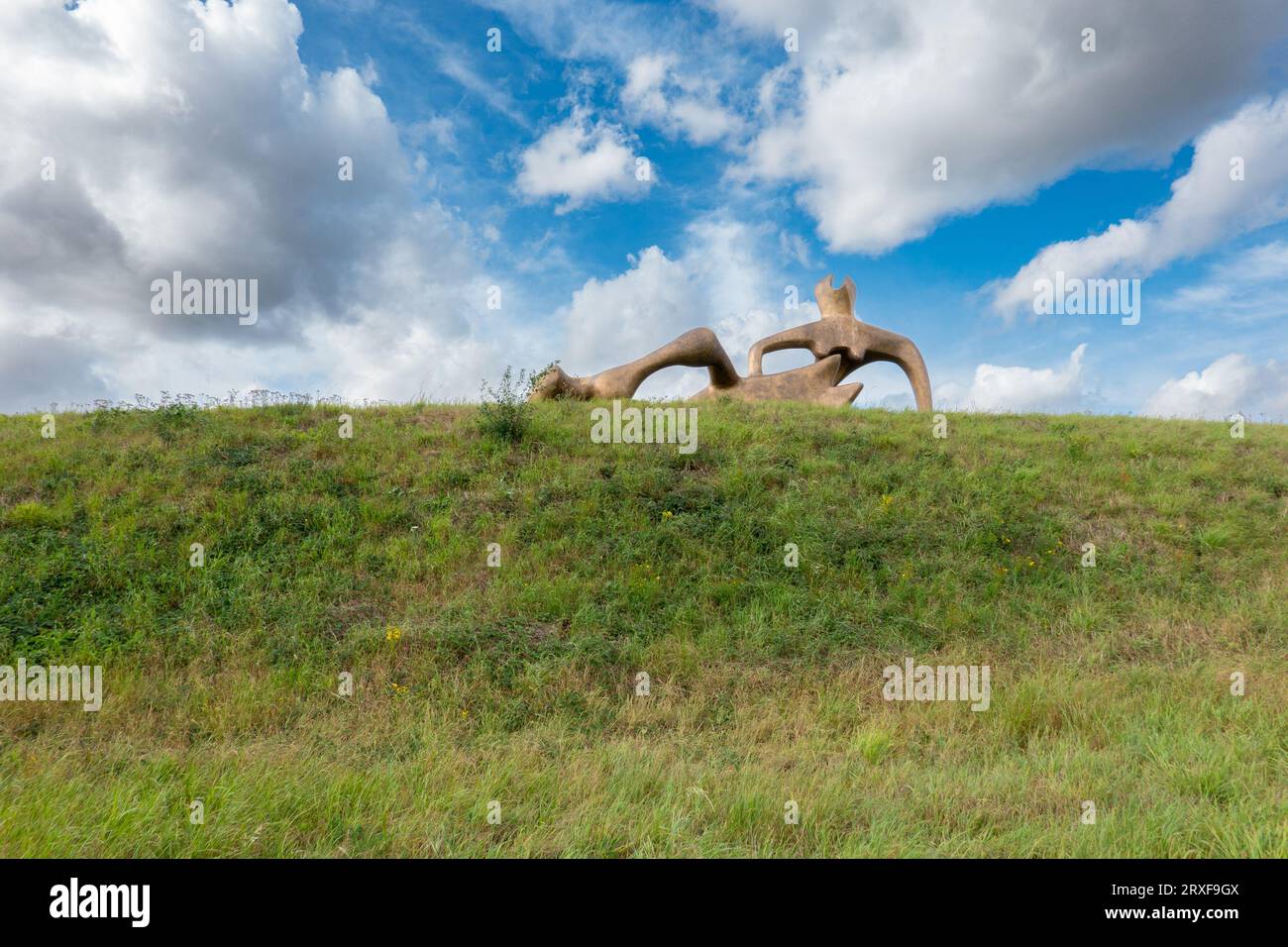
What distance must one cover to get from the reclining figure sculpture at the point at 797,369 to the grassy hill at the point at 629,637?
13.4ft

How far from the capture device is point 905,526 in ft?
31.4

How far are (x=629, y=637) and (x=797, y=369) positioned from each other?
525 inches

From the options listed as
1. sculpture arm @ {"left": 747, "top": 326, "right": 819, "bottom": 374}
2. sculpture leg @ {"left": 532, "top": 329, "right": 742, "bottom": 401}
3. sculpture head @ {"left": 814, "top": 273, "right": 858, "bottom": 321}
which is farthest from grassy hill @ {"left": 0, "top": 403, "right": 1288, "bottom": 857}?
sculpture head @ {"left": 814, "top": 273, "right": 858, "bottom": 321}

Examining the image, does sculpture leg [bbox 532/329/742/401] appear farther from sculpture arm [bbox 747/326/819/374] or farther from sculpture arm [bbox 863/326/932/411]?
sculpture arm [bbox 863/326/932/411]

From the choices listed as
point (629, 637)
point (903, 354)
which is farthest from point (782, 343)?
point (629, 637)

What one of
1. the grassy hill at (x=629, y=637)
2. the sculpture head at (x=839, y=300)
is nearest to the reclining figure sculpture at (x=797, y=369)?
the sculpture head at (x=839, y=300)

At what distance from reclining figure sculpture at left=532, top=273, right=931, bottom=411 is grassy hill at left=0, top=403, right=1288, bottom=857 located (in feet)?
13.4

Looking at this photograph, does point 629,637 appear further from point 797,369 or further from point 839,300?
point 839,300

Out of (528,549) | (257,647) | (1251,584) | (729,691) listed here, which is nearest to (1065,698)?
(729,691)

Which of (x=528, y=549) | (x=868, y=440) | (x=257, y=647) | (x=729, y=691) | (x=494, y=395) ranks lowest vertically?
(x=729, y=691)

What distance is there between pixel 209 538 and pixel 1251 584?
13531mm

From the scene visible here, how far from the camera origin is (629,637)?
7.07 metres

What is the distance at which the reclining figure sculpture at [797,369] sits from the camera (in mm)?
16703

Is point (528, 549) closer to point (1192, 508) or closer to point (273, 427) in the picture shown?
point (273, 427)
